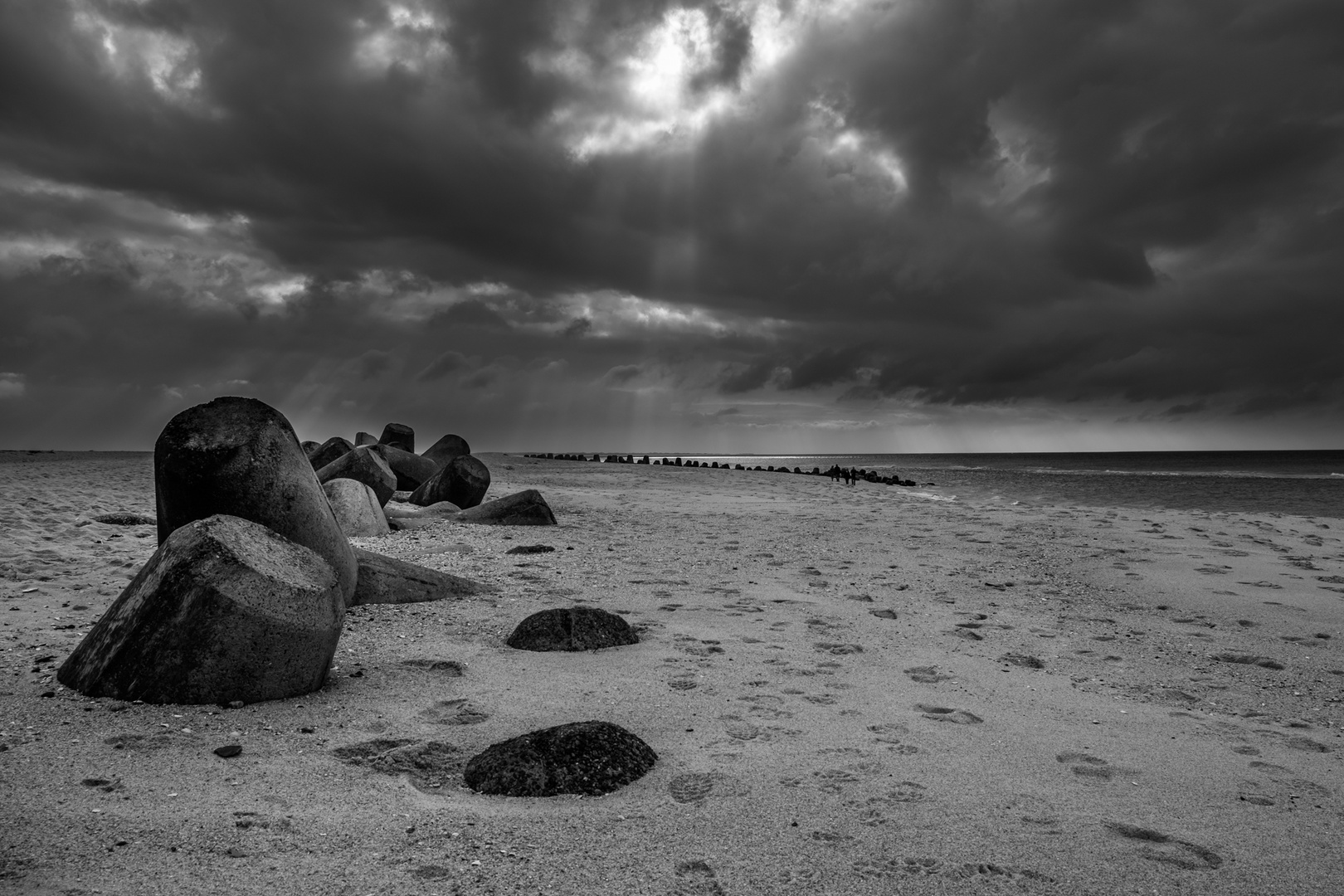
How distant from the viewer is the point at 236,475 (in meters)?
5.14

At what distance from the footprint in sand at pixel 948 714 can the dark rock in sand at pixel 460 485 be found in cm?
1023

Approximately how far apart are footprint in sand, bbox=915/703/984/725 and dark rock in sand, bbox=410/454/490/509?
10.2 m

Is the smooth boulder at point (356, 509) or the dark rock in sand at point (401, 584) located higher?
the smooth boulder at point (356, 509)

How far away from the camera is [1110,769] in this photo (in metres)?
3.23

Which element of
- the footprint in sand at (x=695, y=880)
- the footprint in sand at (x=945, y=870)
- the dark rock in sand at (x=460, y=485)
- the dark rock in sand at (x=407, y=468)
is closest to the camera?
the footprint in sand at (x=695, y=880)

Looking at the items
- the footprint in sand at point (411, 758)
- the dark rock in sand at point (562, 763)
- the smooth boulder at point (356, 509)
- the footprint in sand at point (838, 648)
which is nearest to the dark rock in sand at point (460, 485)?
the smooth boulder at point (356, 509)

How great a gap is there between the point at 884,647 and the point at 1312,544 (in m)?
8.83

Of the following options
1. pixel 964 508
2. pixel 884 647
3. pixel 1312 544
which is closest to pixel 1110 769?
pixel 884 647

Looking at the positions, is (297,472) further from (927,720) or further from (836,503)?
(836,503)

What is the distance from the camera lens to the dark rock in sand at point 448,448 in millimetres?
20250

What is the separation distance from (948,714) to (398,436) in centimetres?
1981

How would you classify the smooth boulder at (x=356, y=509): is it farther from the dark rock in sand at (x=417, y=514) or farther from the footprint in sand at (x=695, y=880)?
the footprint in sand at (x=695, y=880)

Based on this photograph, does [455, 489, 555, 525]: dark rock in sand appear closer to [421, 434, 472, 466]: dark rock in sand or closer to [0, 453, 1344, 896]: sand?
[0, 453, 1344, 896]: sand

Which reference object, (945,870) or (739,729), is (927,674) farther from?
(945,870)
